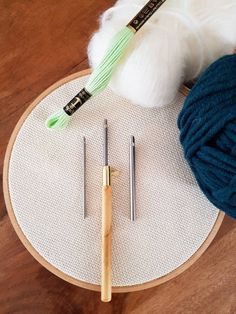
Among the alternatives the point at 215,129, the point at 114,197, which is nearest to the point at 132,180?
the point at 114,197

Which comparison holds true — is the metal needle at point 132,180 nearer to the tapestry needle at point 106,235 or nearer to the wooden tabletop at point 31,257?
the tapestry needle at point 106,235

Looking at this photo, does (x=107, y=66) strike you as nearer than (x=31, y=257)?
Yes

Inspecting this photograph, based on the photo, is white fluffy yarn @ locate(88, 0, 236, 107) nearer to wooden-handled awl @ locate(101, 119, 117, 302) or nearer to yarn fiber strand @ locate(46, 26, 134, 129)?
yarn fiber strand @ locate(46, 26, 134, 129)

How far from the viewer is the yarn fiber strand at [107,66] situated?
22.5 inches

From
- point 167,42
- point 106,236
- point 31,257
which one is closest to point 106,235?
point 106,236

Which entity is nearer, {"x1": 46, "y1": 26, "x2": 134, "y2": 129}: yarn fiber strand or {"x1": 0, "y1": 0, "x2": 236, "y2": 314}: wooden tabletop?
{"x1": 46, "y1": 26, "x2": 134, "y2": 129}: yarn fiber strand

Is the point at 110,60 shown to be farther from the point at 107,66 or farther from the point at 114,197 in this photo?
the point at 114,197

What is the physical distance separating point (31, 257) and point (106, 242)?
0.16 metres

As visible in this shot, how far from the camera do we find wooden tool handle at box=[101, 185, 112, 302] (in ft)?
1.94

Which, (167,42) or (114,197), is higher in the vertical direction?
(167,42)

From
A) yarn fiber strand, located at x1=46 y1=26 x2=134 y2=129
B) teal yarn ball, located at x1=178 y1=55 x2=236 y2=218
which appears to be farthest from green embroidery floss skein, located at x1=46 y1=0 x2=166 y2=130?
teal yarn ball, located at x1=178 y1=55 x2=236 y2=218

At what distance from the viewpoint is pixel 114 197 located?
62cm

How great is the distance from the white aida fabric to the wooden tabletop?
0.29ft

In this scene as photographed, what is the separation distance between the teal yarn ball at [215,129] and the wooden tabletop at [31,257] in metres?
0.18
